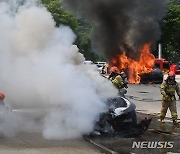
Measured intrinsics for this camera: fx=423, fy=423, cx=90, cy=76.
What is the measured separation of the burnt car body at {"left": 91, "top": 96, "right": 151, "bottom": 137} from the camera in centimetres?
985

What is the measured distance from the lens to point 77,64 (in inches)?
446

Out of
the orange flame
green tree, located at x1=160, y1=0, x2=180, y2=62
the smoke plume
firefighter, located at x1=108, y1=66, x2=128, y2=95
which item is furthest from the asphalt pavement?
green tree, located at x1=160, y1=0, x2=180, y2=62

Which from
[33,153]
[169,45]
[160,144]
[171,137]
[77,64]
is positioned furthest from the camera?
[169,45]

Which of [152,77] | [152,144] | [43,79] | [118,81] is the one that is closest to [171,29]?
[152,77]

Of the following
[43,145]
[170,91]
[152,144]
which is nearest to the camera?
[43,145]

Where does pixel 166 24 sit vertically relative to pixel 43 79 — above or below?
above

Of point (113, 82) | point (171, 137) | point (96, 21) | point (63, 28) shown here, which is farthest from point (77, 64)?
point (96, 21)

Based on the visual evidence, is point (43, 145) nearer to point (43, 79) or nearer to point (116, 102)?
point (116, 102)

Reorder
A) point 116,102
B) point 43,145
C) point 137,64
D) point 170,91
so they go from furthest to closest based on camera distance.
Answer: point 137,64 < point 170,91 < point 116,102 < point 43,145

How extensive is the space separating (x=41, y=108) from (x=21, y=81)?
1.12 m

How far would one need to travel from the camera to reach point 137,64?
3053 cm

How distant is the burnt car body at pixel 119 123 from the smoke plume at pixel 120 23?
2041cm

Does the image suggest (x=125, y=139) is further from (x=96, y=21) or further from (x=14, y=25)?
(x=96, y=21)

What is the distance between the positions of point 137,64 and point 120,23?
3597 millimetres
